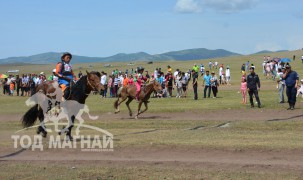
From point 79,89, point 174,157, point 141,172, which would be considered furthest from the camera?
point 79,89

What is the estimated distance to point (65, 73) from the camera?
14.8 m

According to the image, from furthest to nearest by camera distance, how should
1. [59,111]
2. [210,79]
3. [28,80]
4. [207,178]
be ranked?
[28,80] → [210,79] → [59,111] → [207,178]

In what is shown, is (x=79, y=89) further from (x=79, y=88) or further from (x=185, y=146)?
(x=185, y=146)

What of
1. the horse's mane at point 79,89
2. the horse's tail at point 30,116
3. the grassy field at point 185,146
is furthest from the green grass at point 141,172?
the horse's tail at point 30,116

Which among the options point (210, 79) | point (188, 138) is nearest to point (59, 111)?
Answer: point (188, 138)

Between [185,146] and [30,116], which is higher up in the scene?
[30,116]

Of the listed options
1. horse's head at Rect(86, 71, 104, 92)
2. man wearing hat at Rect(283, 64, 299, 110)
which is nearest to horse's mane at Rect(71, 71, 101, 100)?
horse's head at Rect(86, 71, 104, 92)

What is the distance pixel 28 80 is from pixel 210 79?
2020cm

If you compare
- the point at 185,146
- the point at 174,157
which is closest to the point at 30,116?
the point at 185,146

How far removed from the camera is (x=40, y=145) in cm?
1379

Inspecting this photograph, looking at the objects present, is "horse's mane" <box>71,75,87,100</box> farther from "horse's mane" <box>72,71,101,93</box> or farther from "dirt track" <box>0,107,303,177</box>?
"dirt track" <box>0,107,303,177</box>

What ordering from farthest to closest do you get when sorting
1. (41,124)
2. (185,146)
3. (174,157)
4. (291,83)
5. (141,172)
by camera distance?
(291,83)
(41,124)
(185,146)
(174,157)
(141,172)

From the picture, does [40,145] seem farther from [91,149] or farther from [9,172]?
[9,172]

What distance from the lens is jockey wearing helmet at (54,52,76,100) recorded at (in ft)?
47.9
